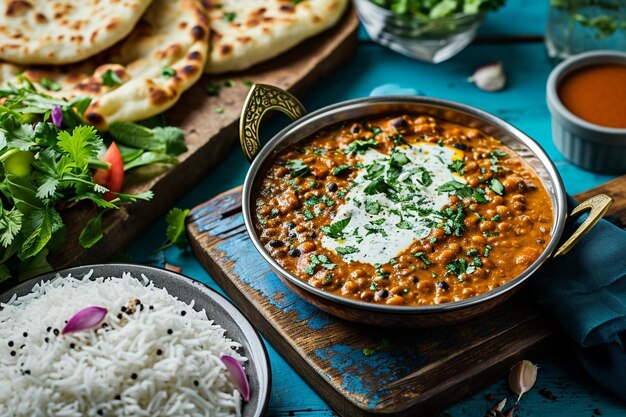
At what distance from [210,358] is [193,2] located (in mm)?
2454

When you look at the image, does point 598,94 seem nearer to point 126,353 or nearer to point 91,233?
point 91,233

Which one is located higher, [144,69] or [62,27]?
[62,27]

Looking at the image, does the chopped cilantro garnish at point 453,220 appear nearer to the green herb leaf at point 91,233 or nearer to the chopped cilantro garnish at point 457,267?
the chopped cilantro garnish at point 457,267

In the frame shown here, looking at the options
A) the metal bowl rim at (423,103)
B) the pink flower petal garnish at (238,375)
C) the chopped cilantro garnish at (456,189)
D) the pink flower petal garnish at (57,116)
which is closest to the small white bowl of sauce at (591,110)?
the metal bowl rim at (423,103)

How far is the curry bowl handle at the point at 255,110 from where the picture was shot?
11.5 feet

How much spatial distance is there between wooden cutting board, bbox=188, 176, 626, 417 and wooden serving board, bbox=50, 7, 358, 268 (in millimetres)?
663

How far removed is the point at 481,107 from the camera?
14.9 ft

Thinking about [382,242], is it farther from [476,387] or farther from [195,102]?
[195,102]

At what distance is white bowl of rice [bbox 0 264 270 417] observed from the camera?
2650 mm

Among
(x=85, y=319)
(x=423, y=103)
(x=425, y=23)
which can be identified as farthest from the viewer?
(x=425, y=23)

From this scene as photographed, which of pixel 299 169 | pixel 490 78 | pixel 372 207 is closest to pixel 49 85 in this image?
pixel 299 169

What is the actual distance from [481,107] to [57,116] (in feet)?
7.65

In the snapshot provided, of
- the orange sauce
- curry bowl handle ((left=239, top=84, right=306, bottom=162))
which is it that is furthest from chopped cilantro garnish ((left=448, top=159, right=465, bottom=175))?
the orange sauce

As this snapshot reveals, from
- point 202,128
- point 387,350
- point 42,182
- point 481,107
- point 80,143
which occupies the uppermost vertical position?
point 80,143
